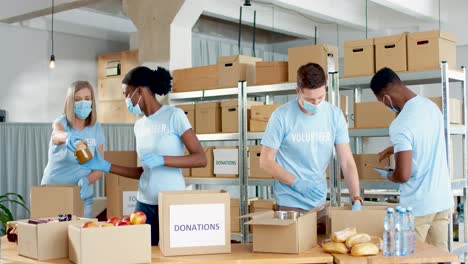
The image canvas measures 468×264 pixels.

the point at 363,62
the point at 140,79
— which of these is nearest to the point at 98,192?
the point at 363,62

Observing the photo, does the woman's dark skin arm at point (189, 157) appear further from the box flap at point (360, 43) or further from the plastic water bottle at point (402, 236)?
the box flap at point (360, 43)

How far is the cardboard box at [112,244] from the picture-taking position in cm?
246

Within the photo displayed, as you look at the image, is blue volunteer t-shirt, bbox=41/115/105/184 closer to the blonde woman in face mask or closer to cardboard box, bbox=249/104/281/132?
the blonde woman in face mask

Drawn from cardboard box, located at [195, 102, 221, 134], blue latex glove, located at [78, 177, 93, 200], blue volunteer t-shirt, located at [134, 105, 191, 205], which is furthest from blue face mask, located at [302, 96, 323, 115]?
cardboard box, located at [195, 102, 221, 134]

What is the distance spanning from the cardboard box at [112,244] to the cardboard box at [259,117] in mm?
3079

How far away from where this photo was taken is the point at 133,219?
2566mm

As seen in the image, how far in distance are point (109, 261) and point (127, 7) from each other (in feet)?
13.8

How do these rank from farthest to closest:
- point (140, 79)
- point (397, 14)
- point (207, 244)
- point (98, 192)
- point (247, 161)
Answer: point (397, 14) → point (98, 192) → point (247, 161) → point (140, 79) → point (207, 244)

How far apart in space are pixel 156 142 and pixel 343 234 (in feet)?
3.86

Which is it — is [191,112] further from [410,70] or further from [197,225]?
[197,225]

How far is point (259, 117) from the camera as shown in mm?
5566

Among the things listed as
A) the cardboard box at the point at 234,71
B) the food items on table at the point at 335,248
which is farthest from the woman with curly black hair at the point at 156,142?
the cardboard box at the point at 234,71

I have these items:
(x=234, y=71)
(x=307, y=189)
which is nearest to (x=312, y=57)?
(x=234, y=71)

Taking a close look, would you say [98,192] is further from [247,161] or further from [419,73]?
[419,73]
